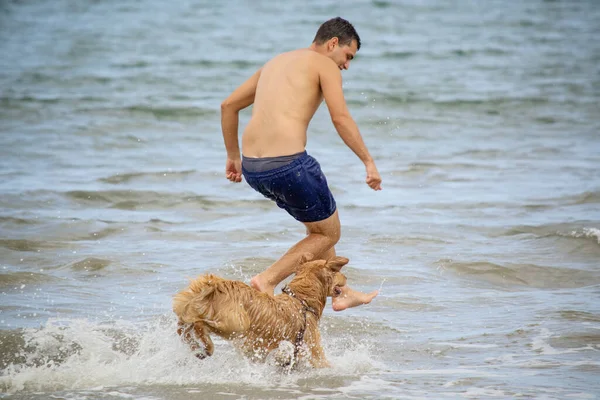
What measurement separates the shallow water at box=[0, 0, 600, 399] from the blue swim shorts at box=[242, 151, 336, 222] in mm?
993

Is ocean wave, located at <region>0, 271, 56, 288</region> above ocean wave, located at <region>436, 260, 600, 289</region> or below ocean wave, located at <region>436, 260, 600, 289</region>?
below

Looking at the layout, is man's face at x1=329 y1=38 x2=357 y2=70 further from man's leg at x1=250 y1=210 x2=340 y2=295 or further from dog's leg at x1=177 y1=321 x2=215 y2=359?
dog's leg at x1=177 y1=321 x2=215 y2=359

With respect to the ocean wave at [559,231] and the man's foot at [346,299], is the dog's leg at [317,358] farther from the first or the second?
the ocean wave at [559,231]

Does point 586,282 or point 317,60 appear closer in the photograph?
point 317,60

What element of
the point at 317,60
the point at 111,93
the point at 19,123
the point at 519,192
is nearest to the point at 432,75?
the point at 111,93

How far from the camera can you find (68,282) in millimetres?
7406

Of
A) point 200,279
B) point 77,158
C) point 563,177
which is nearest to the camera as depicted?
point 200,279

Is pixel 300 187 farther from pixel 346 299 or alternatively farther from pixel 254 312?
pixel 254 312

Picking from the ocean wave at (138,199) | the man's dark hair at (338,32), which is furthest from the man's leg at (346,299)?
the ocean wave at (138,199)

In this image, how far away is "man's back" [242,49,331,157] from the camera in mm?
5684

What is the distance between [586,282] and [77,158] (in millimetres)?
8915

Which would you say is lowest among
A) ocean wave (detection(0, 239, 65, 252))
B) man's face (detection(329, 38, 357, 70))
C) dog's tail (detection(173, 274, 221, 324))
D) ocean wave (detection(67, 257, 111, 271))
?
ocean wave (detection(0, 239, 65, 252))

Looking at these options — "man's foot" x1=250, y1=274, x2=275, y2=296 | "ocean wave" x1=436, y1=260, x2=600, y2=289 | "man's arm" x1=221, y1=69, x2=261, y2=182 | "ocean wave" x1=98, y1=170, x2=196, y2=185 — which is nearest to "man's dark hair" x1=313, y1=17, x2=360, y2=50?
"man's arm" x1=221, y1=69, x2=261, y2=182

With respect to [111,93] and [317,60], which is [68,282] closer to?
[317,60]
